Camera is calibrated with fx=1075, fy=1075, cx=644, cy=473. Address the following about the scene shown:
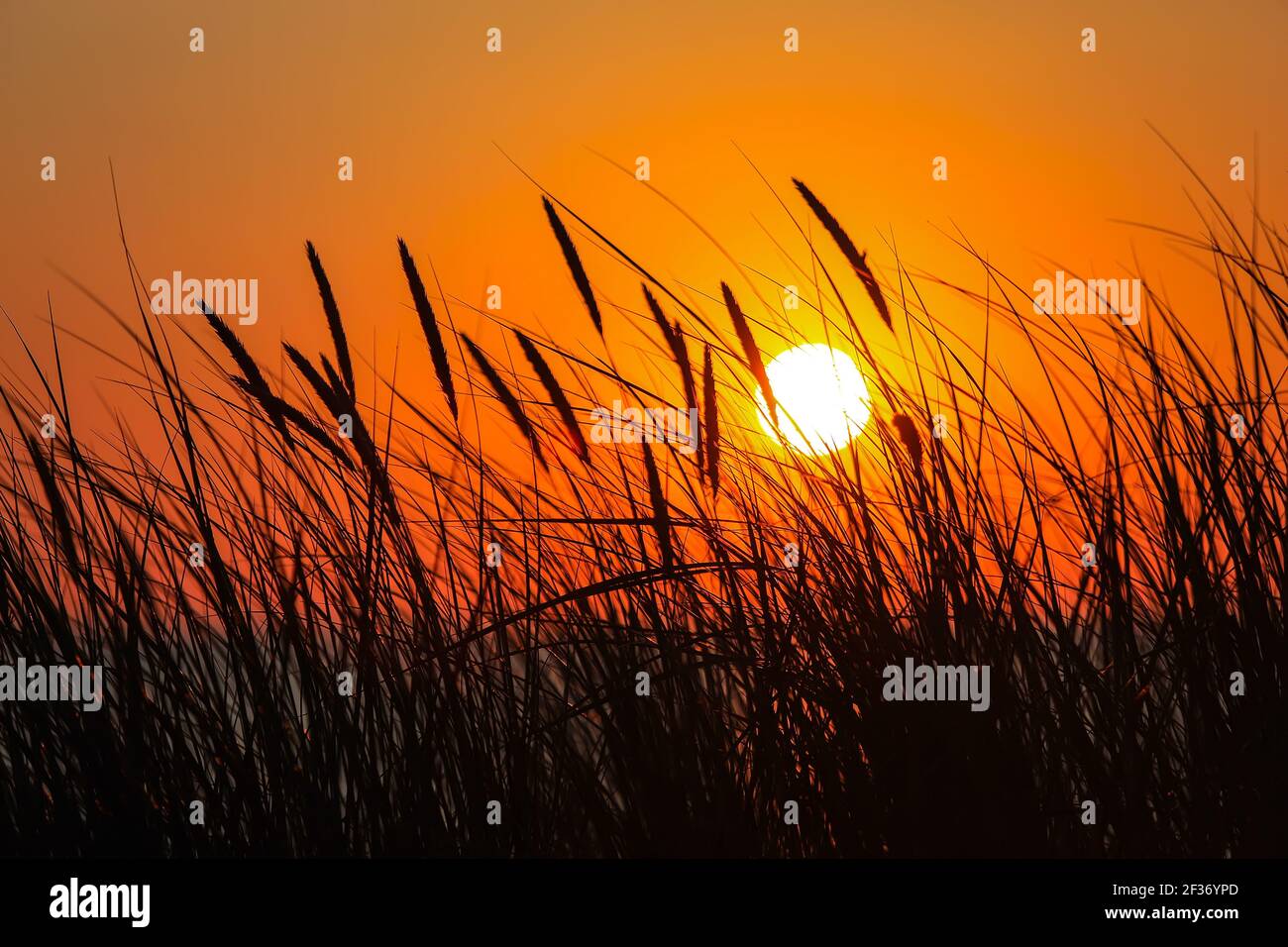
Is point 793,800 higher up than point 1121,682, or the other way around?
point 1121,682

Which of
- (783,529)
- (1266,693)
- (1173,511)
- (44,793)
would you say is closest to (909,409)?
(783,529)

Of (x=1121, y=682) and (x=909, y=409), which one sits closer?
(x=1121, y=682)

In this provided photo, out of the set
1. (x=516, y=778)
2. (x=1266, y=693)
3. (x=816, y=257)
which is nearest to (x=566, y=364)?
(x=816, y=257)

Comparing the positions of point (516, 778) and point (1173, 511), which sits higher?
point (1173, 511)

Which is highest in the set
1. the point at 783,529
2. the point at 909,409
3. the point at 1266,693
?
the point at 909,409

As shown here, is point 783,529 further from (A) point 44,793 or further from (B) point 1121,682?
(A) point 44,793

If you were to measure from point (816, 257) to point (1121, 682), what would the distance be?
0.98 metres

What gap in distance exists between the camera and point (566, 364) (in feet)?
8.24

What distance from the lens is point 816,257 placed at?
2168mm
